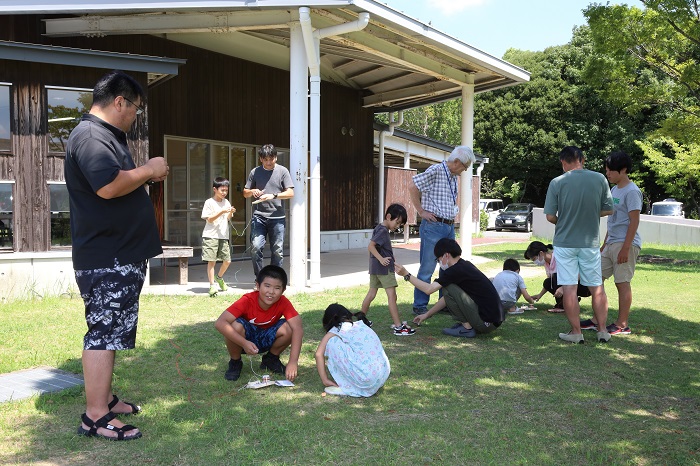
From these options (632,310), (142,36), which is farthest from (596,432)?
(142,36)

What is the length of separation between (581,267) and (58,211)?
6254 millimetres

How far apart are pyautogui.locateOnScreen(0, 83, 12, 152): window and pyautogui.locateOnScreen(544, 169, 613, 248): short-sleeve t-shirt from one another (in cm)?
646

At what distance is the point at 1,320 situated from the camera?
6230 millimetres

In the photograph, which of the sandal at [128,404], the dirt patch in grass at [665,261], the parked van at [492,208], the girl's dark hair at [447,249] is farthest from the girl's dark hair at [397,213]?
the parked van at [492,208]

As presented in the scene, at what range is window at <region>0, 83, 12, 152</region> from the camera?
7480 mm

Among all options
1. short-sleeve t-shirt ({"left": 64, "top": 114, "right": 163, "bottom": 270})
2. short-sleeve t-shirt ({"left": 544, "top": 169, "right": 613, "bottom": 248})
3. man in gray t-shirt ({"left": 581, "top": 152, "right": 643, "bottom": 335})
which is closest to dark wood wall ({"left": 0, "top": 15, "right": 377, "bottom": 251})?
short-sleeve t-shirt ({"left": 64, "top": 114, "right": 163, "bottom": 270})

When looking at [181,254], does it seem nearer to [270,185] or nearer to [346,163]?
[270,185]

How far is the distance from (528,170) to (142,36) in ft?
93.0

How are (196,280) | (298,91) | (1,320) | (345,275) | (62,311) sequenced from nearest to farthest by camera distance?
1. (1,320)
2. (62,311)
3. (298,91)
4. (196,280)
5. (345,275)

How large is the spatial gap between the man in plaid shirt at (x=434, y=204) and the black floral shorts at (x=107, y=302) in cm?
346

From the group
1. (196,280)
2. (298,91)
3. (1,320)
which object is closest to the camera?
(1,320)

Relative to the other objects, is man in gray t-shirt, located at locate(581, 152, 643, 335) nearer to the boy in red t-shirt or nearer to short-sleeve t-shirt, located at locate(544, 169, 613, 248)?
short-sleeve t-shirt, located at locate(544, 169, 613, 248)

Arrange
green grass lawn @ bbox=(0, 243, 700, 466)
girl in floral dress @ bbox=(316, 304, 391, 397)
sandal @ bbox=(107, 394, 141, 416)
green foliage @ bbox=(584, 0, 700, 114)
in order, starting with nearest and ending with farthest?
1. green grass lawn @ bbox=(0, 243, 700, 466)
2. sandal @ bbox=(107, 394, 141, 416)
3. girl in floral dress @ bbox=(316, 304, 391, 397)
4. green foliage @ bbox=(584, 0, 700, 114)

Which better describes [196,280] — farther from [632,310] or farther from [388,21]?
[632,310]
